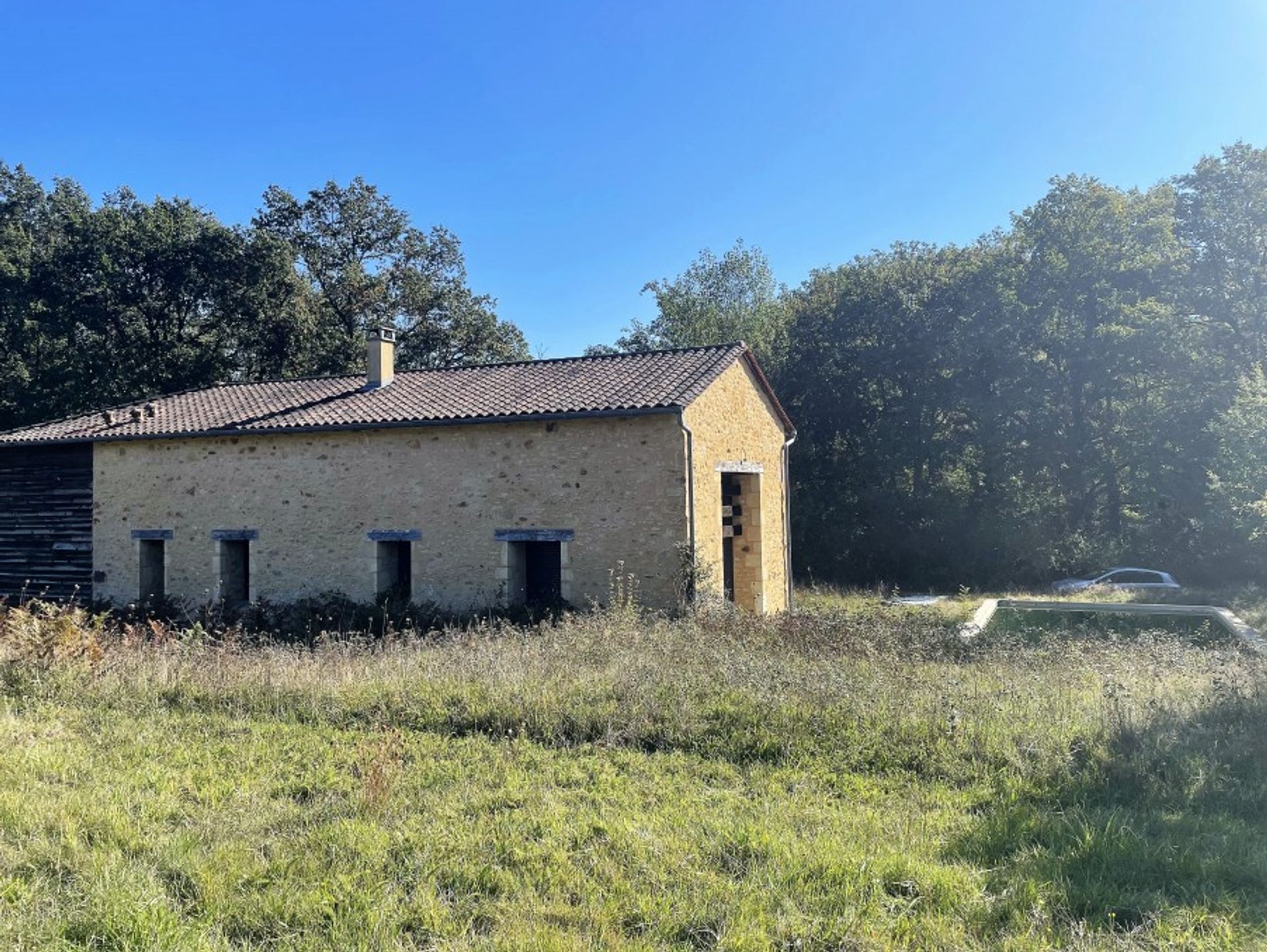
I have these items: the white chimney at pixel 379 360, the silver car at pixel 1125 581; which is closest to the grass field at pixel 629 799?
the white chimney at pixel 379 360

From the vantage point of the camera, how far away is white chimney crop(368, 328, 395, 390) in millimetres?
17875

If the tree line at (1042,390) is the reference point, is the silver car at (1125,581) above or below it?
below

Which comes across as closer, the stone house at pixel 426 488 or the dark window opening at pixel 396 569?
the stone house at pixel 426 488

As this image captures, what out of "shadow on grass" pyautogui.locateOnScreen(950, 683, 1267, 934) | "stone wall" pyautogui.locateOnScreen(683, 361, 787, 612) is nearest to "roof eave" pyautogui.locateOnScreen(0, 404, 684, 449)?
"stone wall" pyautogui.locateOnScreen(683, 361, 787, 612)

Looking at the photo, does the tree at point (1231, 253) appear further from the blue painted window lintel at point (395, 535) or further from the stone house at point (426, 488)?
the blue painted window lintel at point (395, 535)

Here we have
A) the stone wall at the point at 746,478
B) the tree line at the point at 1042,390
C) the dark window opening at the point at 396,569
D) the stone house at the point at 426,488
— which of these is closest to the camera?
the stone house at the point at 426,488

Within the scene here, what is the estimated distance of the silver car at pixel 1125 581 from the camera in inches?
875

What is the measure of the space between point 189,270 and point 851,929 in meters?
30.8

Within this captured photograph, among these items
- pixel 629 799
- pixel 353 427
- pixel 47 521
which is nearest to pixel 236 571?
pixel 353 427

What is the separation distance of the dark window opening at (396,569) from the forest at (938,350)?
49.0ft

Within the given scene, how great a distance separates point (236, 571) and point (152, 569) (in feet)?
6.87

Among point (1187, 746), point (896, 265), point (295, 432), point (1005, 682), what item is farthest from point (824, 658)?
point (896, 265)

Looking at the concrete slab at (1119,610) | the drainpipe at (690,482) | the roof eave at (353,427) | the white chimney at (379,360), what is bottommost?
the concrete slab at (1119,610)

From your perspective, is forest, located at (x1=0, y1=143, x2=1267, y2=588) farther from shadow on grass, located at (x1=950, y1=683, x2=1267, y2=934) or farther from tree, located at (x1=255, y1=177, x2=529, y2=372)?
shadow on grass, located at (x1=950, y1=683, x2=1267, y2=934)
